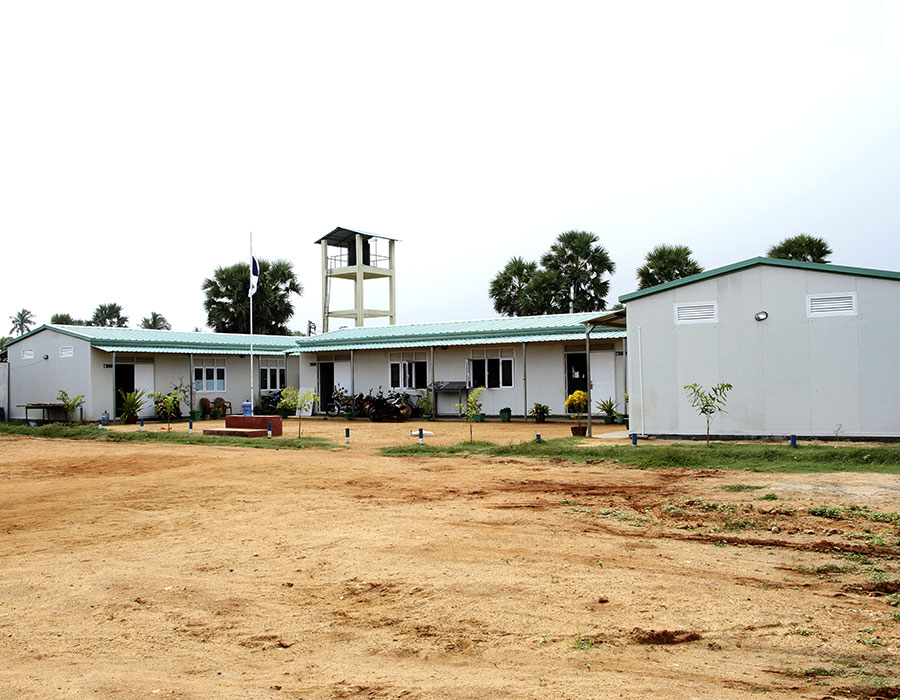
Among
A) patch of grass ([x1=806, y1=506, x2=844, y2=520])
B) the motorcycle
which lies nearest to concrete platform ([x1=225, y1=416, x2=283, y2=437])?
the motorcycle

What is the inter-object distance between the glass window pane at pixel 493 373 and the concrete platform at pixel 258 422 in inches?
301

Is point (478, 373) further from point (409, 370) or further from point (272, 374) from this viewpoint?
point (272, 374)

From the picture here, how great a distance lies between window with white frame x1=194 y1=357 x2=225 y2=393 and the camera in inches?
1178

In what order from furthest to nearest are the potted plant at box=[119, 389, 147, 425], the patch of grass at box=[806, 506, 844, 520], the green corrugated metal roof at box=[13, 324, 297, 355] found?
the green corrugated metal roof at box=[13, 324, 297, 355], the potted plant at box=[119, 389, 147, 425], the patch of grass at box=[806, 506, 844, 520]

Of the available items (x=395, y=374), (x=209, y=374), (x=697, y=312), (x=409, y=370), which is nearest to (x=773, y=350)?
(x=697, y=312)

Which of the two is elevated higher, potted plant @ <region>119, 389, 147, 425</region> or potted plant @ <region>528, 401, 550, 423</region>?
potted plant @ <region>119, 389, 147, 425</region>

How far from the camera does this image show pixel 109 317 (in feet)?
174

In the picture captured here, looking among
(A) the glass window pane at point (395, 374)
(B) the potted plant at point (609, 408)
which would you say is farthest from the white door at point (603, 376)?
(A) the glass window pane at point (395, 374)

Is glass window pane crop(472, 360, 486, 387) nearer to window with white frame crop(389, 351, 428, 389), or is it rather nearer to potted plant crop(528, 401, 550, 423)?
window with white frame crop(389, 351, 428, 389)

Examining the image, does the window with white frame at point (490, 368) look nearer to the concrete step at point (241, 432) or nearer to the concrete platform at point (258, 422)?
the concrete platform at point (258, 422)

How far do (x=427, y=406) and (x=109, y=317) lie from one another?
1351 inches

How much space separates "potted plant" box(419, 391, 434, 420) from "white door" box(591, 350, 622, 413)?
5782 millimetres

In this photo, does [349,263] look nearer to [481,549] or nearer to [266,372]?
[266,372]

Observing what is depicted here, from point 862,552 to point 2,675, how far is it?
6.40 meters
